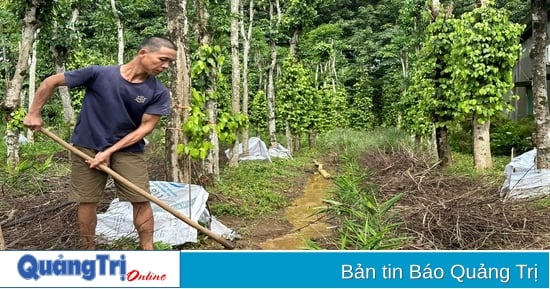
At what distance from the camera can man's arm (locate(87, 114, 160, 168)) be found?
12.3ft

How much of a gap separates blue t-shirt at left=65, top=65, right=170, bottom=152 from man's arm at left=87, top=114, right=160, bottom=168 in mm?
54

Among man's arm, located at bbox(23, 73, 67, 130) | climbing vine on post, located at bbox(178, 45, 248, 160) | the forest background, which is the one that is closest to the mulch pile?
the forest background

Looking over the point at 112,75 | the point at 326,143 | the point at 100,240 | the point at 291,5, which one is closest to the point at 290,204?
the point at 100,240

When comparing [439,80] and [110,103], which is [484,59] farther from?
[110,103]

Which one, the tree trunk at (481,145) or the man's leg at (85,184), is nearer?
the man's leg at (85,184)

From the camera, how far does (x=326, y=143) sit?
2120cm

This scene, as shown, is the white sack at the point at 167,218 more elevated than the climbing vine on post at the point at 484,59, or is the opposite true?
the climbing vine on post at the point at 484,59

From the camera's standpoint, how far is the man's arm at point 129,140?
3760mm

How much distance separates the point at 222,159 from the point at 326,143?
231 inches

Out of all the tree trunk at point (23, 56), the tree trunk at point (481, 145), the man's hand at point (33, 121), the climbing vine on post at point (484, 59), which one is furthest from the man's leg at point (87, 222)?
the tree trunk at point (481, 145)

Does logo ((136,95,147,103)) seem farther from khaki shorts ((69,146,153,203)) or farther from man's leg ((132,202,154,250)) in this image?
man's leg ((132,202,154,250))

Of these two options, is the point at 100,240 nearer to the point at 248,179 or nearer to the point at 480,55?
the point at 248,179

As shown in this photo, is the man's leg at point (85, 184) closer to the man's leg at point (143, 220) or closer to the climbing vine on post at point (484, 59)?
the man's leg at point (143, 220)

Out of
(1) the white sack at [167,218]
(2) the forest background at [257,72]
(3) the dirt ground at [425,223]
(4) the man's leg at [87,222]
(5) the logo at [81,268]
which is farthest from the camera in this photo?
(2) the forest background at [257,72]
